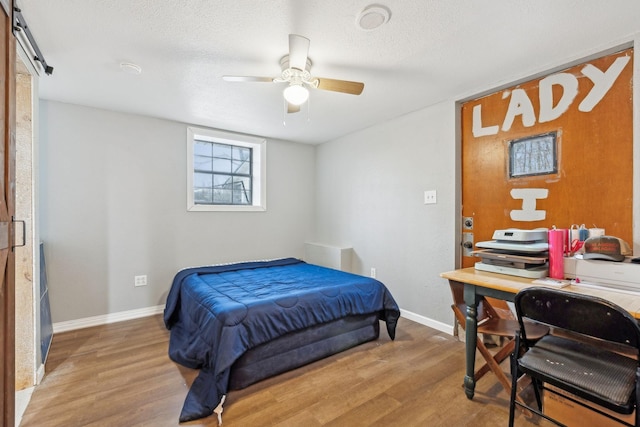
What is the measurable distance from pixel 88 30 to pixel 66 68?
71 cm

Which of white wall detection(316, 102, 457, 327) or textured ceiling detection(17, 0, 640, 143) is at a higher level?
textured ceiling detection(17, 0, 640, 143)

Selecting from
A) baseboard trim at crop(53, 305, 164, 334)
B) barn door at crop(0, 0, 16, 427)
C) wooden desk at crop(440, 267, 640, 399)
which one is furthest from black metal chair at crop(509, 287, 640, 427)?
baseboard trim at crop(53, 305, 164, 334)

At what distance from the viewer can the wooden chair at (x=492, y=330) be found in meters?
1.80

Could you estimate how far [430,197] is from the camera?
118 inches

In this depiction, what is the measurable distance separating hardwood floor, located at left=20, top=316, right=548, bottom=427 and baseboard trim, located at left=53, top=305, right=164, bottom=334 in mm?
372

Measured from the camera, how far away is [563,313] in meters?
1.28

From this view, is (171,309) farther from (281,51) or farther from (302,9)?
(302,9)

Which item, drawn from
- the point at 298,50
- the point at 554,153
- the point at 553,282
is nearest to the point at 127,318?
the point at 298,50

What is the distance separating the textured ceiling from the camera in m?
1.62

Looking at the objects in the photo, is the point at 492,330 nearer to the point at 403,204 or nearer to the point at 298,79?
the point at 403,204

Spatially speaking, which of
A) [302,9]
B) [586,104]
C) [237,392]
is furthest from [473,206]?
[237,392]

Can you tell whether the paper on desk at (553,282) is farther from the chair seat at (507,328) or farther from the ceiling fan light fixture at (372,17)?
the ceiling fan light fixture at (372,17)

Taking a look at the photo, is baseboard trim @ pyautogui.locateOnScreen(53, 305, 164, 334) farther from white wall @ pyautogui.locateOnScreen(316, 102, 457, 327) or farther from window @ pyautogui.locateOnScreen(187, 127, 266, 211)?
white wall @ pyautogui.locateOnScreen(316, 102, 457, 327)

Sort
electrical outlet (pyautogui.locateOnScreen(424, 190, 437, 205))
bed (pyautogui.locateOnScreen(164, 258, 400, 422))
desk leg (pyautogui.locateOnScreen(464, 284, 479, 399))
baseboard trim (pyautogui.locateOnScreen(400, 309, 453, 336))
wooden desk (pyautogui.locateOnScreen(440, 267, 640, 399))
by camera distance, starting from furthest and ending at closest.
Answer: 1. electrical outlet (pyautogui.locateOnScreen(424, 190, 437, 205))
2. baseboard trim (pyautogui.locateOnScreen(400, 309, 453, 336))
3. bed (pyautogui.locateOnScreen(164, 258, 400, 422))
4. desk leg (pyautogui.locateOnScreen(464, 284, 479, 399))
5. wooden desk (pyautogui.locateOnScreen(440, 267, 640, 399))
